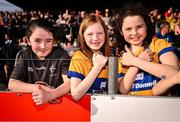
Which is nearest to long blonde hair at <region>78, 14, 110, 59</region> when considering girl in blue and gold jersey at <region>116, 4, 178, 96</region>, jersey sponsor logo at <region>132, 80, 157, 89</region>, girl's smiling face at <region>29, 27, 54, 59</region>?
girl in blue and gold jersey at <region>116, 4, 178, 96</region>

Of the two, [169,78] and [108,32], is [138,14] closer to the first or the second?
[108,32]

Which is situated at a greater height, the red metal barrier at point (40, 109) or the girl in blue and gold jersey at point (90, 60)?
the girl in blue and gold jersey at point (90, 60)

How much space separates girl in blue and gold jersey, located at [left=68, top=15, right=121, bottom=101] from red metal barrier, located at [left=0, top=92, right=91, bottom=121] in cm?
9

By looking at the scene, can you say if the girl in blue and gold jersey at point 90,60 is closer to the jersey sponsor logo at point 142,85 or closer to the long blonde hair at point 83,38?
the long blonde hair at point 83,38

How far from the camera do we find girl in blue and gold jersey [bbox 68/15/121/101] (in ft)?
11.3

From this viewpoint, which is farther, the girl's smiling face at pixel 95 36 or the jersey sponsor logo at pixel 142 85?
the girl's smiling face at pixel 95 36

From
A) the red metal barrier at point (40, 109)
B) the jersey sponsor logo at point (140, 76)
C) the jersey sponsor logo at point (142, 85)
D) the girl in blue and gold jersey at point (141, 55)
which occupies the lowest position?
the red metal barrier at point (40, 109)

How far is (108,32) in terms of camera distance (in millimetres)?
3543

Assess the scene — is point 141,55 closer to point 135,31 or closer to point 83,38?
point 135,31

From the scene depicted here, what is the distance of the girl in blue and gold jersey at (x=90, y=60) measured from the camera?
11.3ft

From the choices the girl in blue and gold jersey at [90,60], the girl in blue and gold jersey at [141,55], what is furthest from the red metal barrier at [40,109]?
the girl in blue and gold jersey at [141,55]

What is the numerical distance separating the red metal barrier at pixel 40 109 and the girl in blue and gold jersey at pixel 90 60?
0.09m

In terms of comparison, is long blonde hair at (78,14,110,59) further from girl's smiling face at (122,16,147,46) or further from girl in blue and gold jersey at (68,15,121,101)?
girl's smiling face at (122,16,147,46)

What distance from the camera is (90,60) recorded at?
3.51m
